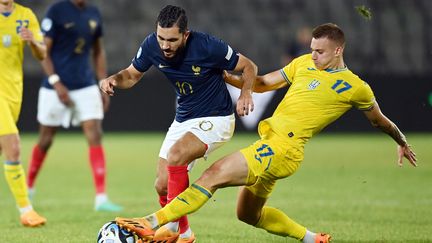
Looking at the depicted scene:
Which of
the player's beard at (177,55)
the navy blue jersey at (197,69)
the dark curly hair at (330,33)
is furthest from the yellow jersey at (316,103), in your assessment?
the player's beard at (177,55)

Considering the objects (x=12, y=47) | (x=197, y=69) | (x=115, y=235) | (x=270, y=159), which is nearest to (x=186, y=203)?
(x=115, y=235)

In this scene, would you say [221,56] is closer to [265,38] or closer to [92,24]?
[92,24]

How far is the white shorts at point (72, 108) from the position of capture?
406 inches

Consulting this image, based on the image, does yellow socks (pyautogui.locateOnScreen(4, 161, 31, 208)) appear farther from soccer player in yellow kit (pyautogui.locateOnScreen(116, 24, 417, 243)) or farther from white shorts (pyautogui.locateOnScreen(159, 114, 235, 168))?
soccer player in yellow kit (pyautogui.locateOnScreen(116, 24, 417, 243))

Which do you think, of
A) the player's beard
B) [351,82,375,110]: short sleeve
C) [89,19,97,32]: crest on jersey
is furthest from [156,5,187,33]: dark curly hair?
[89,19,97,32]: crest on jersey

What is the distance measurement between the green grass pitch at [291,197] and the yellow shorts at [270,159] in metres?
1.18

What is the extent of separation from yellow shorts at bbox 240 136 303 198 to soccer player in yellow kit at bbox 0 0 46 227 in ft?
9.16

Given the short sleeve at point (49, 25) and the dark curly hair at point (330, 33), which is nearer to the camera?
the dark curly hair at point (330, 33)

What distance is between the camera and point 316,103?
6691 millimetres

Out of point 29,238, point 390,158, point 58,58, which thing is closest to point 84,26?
point 58,58

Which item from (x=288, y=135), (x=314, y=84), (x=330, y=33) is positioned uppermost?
(x=330, y=33)

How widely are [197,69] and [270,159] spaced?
0.99 meters

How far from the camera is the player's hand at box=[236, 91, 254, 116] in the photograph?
6484 mm

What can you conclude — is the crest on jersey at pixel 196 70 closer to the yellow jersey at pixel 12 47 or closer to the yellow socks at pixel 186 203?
the yellow socks at pixel 186 203
